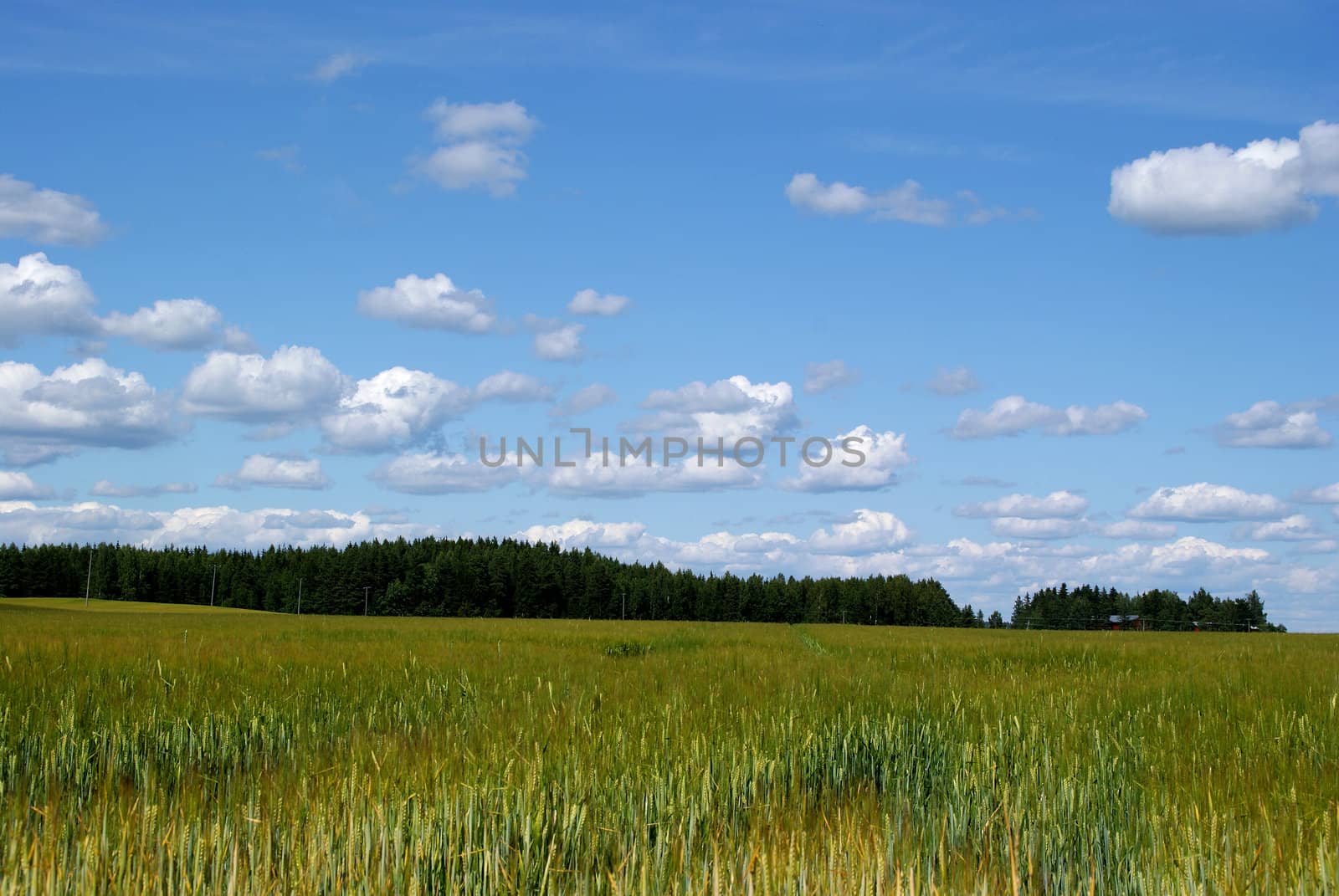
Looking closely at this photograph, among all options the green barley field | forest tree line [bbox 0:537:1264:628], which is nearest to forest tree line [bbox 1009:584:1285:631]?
forest tree line [bbox 0:537:1264:628]

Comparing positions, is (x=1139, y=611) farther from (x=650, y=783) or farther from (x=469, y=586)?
(x=650, y=783)

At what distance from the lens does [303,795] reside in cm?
467

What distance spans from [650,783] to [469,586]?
113549 mm

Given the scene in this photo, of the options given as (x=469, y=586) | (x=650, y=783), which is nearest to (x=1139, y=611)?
(x=469, y=586)

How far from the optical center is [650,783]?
493 cm

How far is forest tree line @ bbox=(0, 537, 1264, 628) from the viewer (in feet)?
379

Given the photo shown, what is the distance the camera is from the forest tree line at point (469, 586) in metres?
116

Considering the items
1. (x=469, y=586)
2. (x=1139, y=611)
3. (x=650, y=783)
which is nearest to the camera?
(x=650, y=783)

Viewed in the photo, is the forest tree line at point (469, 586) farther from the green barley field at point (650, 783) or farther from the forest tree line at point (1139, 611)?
the green barley field at point (650, 783)

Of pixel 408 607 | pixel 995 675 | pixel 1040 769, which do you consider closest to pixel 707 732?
pixel 1040 769

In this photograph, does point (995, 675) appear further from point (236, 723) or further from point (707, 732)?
point (236, 723)

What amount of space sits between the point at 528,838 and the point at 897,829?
177 centimetres

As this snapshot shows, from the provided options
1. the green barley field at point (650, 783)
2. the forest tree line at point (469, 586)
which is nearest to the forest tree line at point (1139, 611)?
the forest tree line at point (469, 586)

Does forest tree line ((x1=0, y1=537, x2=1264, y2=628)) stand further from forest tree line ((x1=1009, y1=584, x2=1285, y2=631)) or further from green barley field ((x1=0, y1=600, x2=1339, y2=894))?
green barley field ((x1=0, y1=600, x2=1339, y2=894))
